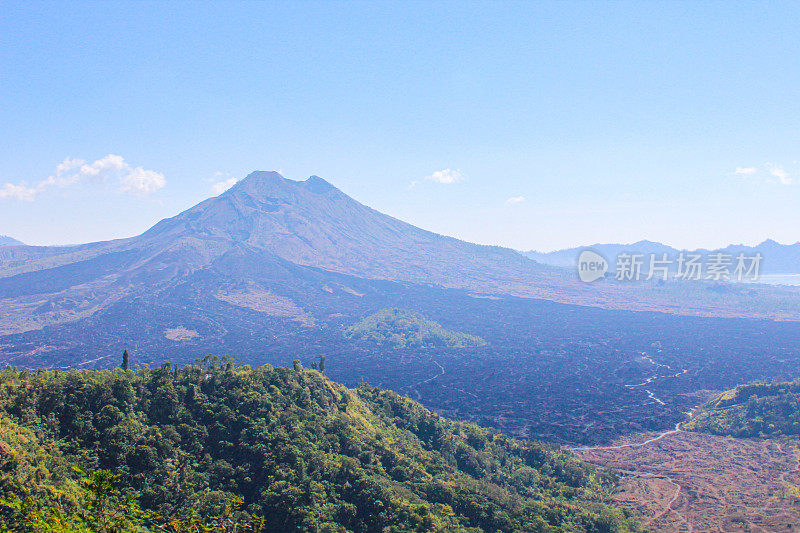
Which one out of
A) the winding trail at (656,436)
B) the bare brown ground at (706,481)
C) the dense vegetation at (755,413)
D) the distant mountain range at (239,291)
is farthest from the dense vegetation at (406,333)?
the bare brown ground at (706,481)

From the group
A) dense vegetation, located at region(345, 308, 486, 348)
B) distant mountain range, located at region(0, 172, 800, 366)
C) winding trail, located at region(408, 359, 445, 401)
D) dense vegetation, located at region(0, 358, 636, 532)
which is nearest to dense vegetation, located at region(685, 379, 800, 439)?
dense vegetation, located at region(0, 358, 636, 532)

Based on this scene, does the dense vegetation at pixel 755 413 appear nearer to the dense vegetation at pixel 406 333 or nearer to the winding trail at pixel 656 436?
the winding trail at pixel 656 436

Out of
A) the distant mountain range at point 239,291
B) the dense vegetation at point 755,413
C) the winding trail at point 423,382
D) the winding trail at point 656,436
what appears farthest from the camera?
the distant mountain range at point 239,291

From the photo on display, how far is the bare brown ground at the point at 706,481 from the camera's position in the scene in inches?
1241

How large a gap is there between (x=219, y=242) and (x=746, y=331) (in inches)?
6395

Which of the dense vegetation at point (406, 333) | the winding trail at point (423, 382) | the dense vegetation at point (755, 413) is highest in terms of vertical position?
the dense vegetation at point (755, 413)

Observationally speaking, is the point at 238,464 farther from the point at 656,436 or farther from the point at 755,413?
the point at 755,413

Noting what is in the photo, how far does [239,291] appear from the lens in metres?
138

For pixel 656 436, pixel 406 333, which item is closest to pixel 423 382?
pixel 406 333

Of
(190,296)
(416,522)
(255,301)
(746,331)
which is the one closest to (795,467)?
(416,522)

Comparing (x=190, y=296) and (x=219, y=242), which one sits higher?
(x=219, y=242)

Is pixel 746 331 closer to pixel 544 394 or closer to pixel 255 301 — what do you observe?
pixel 544 394

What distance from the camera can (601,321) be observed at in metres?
130

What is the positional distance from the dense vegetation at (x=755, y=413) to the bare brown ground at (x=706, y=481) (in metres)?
2.33
